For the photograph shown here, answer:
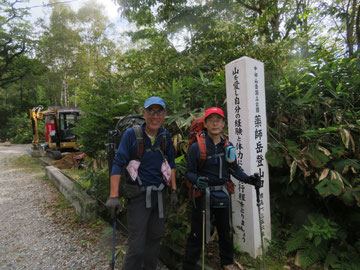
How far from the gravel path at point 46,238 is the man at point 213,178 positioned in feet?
3.03

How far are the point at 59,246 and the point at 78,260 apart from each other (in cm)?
67

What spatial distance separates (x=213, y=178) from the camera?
2.44 meters

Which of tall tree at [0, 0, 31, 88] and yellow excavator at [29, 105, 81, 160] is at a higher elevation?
tall tree at [0, 0, 31, 88]

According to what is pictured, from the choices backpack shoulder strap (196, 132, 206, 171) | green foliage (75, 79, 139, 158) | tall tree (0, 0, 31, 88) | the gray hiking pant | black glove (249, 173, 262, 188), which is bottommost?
the gray hiking pant

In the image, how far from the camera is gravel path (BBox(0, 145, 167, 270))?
331 cm

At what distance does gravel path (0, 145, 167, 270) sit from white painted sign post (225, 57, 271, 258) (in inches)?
49.3

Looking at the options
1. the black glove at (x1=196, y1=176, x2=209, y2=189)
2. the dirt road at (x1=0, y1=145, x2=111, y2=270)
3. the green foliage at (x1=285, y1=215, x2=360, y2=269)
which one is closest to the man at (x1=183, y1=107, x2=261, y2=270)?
the black glove at (x1=196, y1=176, x2=209, y2=189)

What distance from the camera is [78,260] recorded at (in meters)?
3.34

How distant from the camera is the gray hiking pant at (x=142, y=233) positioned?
220cm

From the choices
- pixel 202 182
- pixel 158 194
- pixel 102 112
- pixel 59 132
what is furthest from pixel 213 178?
pixel 59 132

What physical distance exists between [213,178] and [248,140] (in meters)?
0.79

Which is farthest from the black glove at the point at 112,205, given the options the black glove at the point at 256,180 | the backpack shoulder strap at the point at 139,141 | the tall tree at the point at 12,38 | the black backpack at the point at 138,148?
the tall tree at the point at 12,38

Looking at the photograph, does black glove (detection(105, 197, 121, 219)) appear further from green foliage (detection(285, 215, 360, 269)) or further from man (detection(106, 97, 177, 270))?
green foliage (detection(285, 215, 360, 269))

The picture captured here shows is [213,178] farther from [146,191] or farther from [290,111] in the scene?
[290,111]
